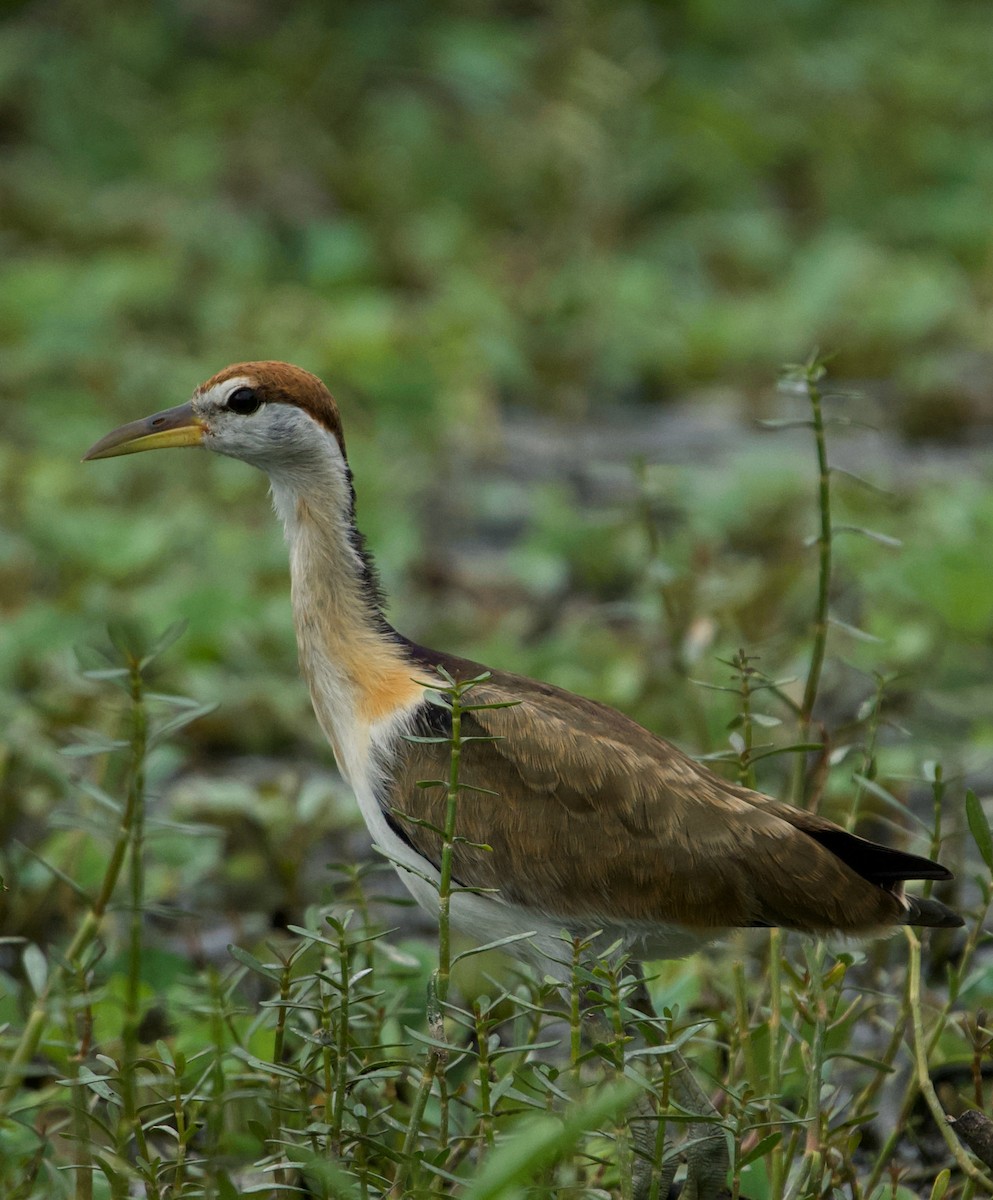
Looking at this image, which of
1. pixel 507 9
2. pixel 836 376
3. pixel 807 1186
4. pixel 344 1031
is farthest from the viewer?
pixel 507 9

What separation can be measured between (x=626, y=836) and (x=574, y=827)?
0.08 m

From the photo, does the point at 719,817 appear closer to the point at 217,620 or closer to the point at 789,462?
the point at 217,620

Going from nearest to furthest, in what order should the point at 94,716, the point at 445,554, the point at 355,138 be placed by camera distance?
1. the point at 94,716
2. the point at 445,554
3. the point at 355,138

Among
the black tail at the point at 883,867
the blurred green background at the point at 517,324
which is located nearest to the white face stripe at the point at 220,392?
the blurred green background at the point at 517,324

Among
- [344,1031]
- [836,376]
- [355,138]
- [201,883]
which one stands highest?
[355,138]

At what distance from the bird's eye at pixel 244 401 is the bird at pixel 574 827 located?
0.07 feet

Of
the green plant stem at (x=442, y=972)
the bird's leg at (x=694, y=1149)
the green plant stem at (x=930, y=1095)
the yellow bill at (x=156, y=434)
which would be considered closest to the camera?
the green plant stem at (x=442, y=972)

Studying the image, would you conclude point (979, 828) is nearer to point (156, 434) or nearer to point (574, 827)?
point (574, 827)

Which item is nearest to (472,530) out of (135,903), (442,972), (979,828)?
(979,828)

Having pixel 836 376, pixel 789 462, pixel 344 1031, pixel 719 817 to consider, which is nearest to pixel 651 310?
pixel 836 376

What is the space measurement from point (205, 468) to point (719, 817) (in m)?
3.82

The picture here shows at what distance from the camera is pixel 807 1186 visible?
7.72 ft

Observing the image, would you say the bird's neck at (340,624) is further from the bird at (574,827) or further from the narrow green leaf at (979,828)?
the narrow green leaf at (979,828)

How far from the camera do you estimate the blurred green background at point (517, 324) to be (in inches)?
184
